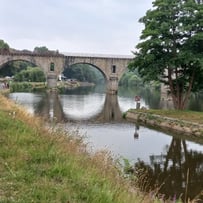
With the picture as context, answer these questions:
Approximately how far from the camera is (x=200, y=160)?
16031mm

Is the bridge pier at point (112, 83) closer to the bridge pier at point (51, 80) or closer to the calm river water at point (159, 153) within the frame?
the bridge pier at point (51, 80)

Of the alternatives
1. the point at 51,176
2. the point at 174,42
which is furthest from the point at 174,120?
the point at 51,176

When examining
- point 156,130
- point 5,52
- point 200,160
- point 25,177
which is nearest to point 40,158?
point 25,177

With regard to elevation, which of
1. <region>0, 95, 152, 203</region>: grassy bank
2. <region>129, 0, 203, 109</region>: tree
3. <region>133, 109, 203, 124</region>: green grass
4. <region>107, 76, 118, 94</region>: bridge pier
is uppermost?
<region>129, 0, 203, 109</region>: tree

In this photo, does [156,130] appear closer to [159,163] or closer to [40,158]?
[159,163]

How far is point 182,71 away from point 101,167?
21795 millimetres

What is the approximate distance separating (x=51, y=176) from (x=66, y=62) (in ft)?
228

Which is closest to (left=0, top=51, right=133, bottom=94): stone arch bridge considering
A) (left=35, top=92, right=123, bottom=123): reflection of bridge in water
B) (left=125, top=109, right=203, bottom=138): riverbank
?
(left=35, top=92, right=123, bottom=123): reflection of bridge in water

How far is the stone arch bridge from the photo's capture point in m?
72.4

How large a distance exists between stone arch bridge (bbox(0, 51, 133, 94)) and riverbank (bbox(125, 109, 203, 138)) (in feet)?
148

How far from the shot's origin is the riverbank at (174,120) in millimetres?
23247

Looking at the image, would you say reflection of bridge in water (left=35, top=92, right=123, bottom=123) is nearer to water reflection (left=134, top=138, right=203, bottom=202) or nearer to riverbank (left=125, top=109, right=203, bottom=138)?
riverbank (left=125, top=109, right=203, bottom=138)

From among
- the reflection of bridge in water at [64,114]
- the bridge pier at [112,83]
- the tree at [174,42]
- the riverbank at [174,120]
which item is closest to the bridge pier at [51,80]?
the bridge pier at [112,83]

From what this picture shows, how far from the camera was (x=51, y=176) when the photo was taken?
6727mm
